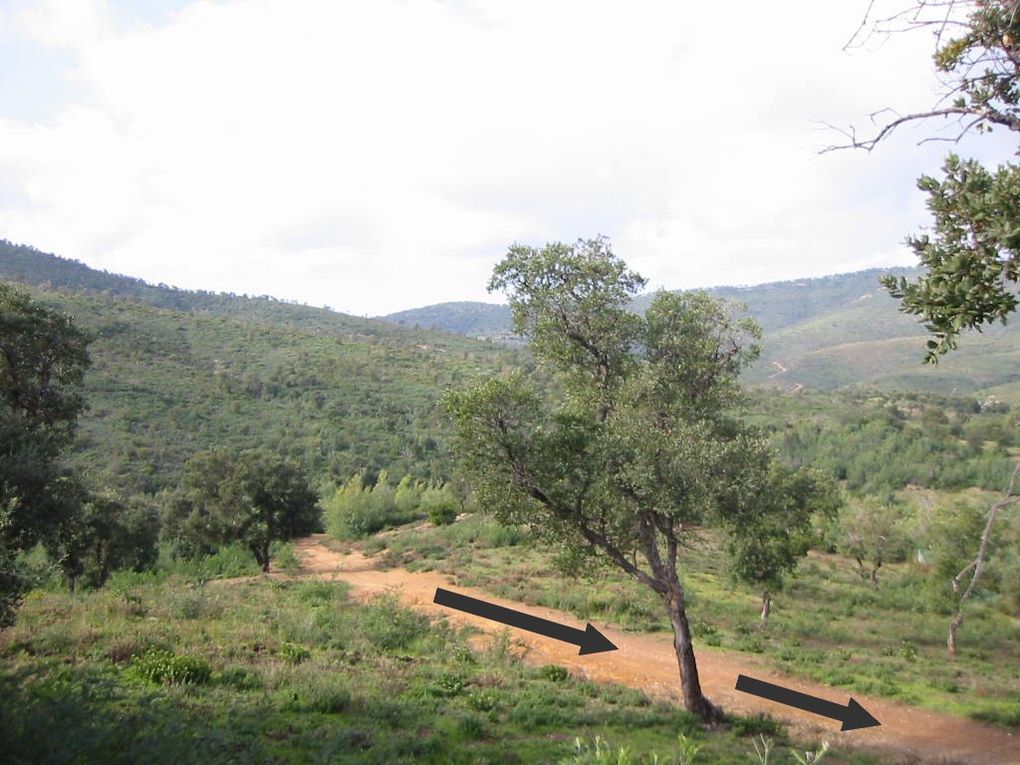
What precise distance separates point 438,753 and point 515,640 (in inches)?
452

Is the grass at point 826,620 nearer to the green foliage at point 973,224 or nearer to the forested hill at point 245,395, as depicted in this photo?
the green foliage at point 973,224

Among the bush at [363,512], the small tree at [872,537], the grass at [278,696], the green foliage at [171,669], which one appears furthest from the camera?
the bush at [363,512]

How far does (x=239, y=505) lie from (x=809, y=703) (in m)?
26.4

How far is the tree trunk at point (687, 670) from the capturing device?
1259 cm

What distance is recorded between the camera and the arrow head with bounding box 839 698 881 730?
14.9 m

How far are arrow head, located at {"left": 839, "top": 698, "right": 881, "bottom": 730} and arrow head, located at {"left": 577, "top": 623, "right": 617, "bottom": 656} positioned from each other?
684 centimetres

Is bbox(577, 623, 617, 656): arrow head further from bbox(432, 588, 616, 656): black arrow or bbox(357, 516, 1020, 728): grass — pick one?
bbox(357, 516, 1020, 728): grass

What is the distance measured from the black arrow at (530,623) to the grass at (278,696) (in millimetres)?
4363

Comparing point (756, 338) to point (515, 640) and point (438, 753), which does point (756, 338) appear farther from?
point (515, 640)

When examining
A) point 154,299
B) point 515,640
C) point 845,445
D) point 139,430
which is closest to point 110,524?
point 515,640

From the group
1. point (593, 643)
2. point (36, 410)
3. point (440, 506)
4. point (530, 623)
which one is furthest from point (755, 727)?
point (440, 506)

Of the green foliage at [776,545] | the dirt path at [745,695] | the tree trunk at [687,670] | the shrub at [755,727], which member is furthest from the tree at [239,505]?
the shrub at [755,727]

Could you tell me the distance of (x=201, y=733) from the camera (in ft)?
24.4

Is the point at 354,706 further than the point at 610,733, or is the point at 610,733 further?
the point at 610,733
